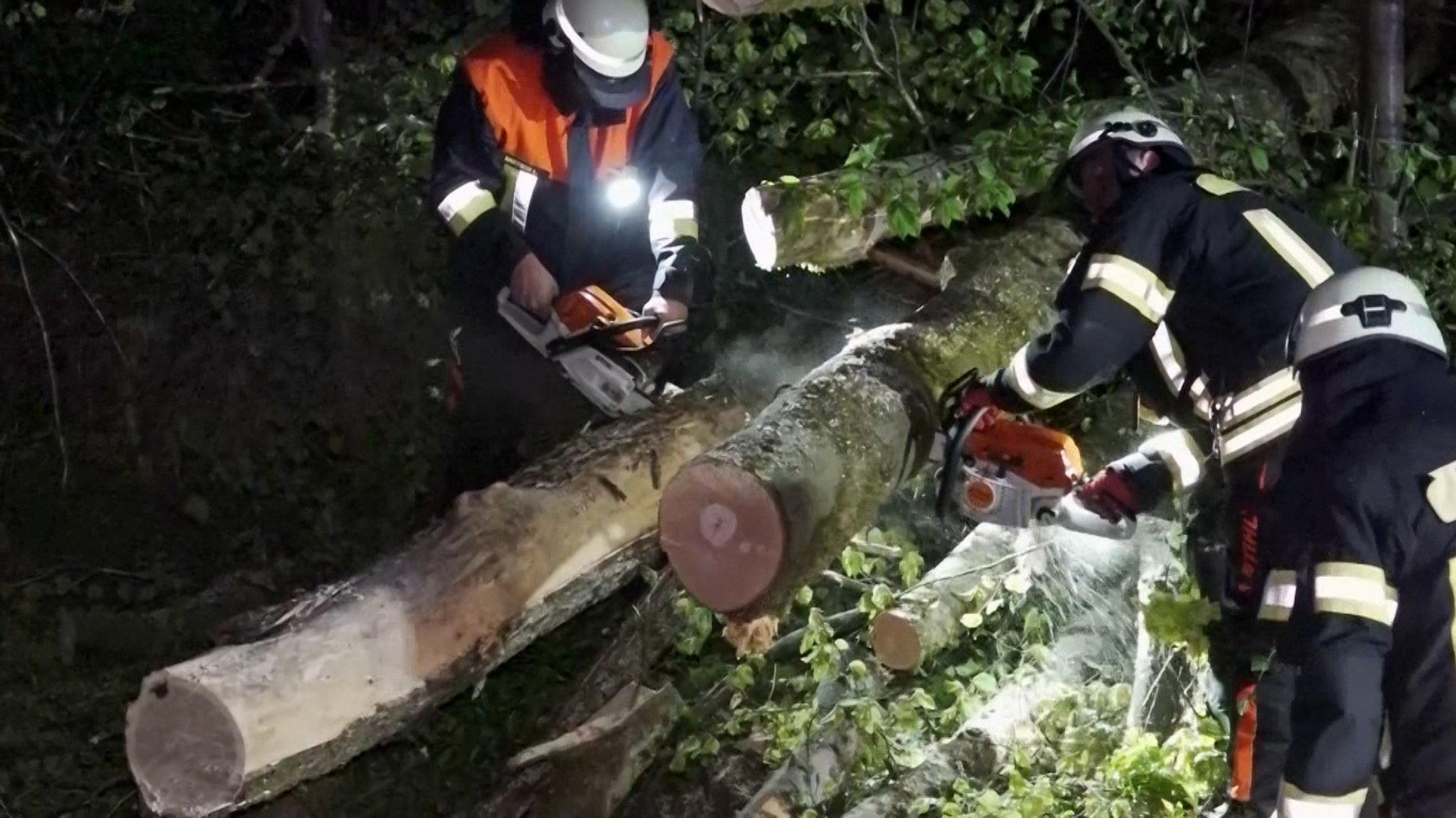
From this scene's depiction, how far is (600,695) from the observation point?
3902mm

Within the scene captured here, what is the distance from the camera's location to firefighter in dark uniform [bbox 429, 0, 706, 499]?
3619 millimetres

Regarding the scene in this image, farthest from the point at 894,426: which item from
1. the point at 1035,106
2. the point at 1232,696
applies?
the point at 1035,106

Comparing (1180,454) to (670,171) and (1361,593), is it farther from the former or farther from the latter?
(670,171)

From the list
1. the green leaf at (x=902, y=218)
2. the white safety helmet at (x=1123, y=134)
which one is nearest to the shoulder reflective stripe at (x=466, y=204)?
the green leaf at (x=902, y=218)

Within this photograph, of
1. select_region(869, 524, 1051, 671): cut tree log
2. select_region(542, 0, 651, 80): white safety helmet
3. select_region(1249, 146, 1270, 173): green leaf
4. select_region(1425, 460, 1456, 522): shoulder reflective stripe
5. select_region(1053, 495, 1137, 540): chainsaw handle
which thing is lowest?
select_region(869, 524, 1051, 671): cut tree log

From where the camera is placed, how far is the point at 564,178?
3.91 m

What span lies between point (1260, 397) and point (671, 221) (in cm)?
194

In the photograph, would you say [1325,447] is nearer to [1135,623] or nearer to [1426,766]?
[1426,766]

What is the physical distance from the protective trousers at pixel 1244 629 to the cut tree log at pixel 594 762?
1.70 m

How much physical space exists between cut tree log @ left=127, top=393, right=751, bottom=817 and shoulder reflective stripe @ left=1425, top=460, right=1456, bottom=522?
1855 millimetres

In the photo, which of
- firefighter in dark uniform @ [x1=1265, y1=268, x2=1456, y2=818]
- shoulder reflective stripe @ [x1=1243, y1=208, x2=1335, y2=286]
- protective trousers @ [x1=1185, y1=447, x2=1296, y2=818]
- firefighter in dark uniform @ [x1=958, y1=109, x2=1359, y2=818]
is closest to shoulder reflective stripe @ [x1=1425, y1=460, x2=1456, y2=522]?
firefighter in dark uniform @ [x1=1265, y1=268, x2=1456, y2=818]

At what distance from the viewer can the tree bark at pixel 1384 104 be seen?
458cm

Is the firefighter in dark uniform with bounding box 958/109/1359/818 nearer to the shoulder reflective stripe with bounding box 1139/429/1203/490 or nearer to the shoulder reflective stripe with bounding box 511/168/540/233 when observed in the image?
the shoulder reflective stripe with bounding box 1139/429/1203/490

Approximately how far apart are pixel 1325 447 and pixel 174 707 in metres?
2.55
